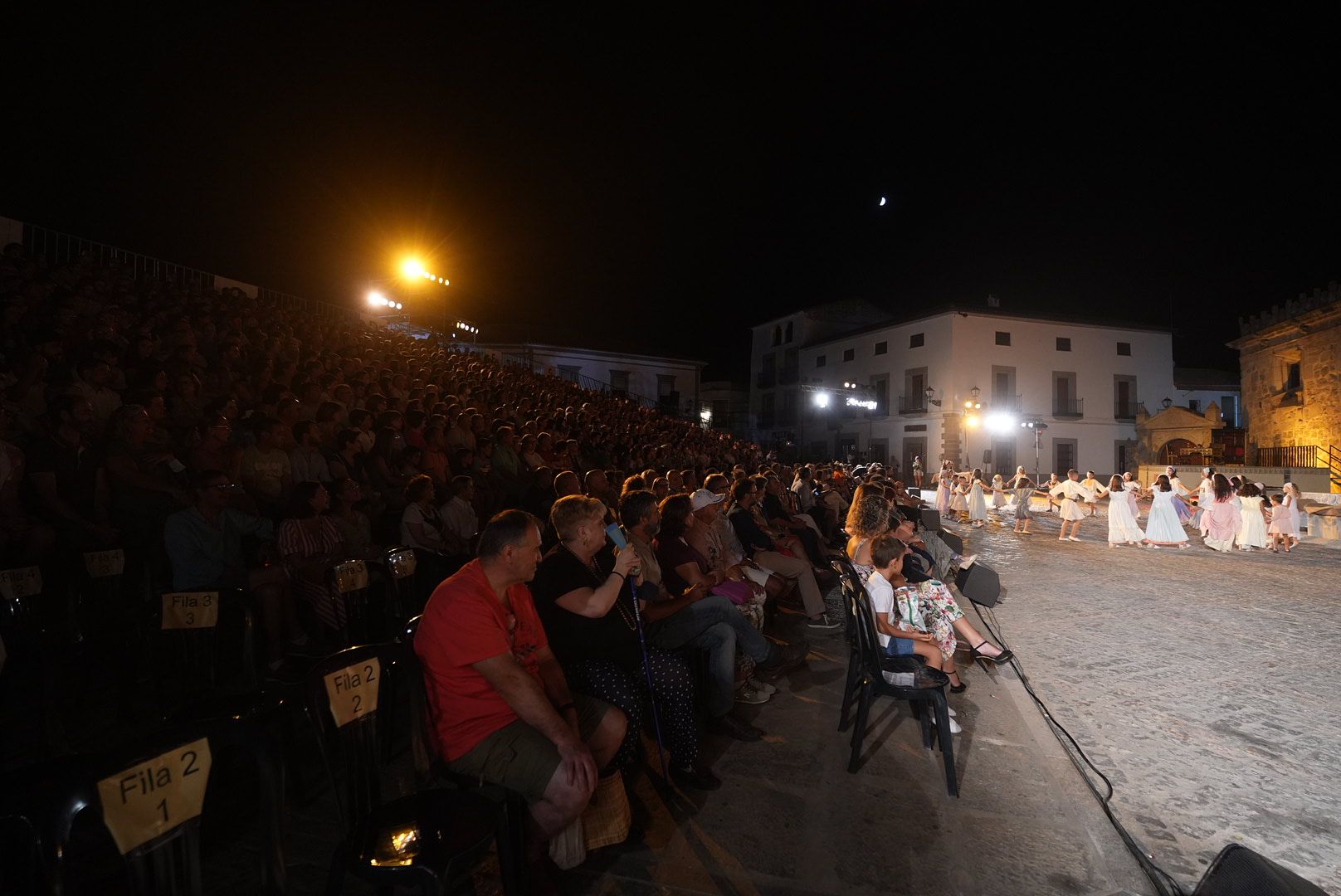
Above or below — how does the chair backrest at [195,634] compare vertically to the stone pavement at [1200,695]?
above

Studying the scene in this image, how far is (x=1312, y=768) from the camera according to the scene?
12.1 ft

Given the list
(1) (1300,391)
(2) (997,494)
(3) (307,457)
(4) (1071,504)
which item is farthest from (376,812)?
(1) (1300,391)

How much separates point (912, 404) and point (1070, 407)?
26.9 feet

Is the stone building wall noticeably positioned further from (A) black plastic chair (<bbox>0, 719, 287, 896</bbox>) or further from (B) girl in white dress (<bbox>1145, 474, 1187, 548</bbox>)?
(A) black plastic chair (<bbox>0, 719, 287, 896</bbox>)

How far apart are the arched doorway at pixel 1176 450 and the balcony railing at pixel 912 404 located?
404 inches

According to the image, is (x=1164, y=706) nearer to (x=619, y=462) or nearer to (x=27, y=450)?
(x=27, y=450)

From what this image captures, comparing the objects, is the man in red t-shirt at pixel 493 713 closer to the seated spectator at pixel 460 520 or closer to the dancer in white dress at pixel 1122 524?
the seated spectator at pixel 460 520

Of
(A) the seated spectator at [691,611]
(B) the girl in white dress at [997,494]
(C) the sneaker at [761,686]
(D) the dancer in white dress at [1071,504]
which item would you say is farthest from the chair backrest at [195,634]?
(B) the girl in white dress at [997,494]

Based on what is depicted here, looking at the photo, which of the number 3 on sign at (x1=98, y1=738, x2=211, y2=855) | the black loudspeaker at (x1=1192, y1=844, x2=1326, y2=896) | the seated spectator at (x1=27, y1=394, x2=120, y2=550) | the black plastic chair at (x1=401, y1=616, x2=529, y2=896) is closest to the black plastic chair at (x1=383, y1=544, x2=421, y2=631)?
the black plastic chair at (x1=401, y1=616, x2=529, y2=896)

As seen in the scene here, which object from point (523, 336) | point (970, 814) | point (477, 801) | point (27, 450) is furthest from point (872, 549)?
point (523, 336)

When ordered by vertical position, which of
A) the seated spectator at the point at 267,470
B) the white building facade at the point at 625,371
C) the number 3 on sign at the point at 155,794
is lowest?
the number 3 on sign at the point at 155,794

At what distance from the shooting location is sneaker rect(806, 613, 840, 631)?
21.5 feet

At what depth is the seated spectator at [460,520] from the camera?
18.2 feet

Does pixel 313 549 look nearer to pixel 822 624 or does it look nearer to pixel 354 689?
pixel 354 689
